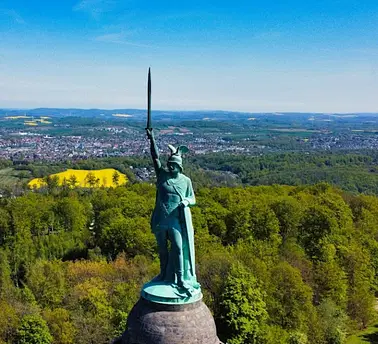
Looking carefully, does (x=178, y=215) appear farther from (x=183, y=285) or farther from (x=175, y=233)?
(x=183, y=285)

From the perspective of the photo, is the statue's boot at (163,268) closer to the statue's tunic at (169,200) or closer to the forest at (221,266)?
the statue's tunic at (169,200)

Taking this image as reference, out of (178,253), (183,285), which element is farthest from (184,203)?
(183,285)

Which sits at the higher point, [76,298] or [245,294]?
[245,294]

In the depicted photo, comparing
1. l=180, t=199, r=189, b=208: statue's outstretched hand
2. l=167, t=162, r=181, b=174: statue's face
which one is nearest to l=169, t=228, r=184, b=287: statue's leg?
l=180, t=199, r=189, b=208: statue's outstretched hand

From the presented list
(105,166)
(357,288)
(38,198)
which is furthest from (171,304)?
(105,166)

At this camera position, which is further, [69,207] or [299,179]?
[299,179]

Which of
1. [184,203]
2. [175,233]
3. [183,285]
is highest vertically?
[184,203]

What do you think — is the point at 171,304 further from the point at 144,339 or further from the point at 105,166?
the point at 105,166

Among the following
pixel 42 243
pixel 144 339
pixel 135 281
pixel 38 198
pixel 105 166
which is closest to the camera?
pixel 144 339
